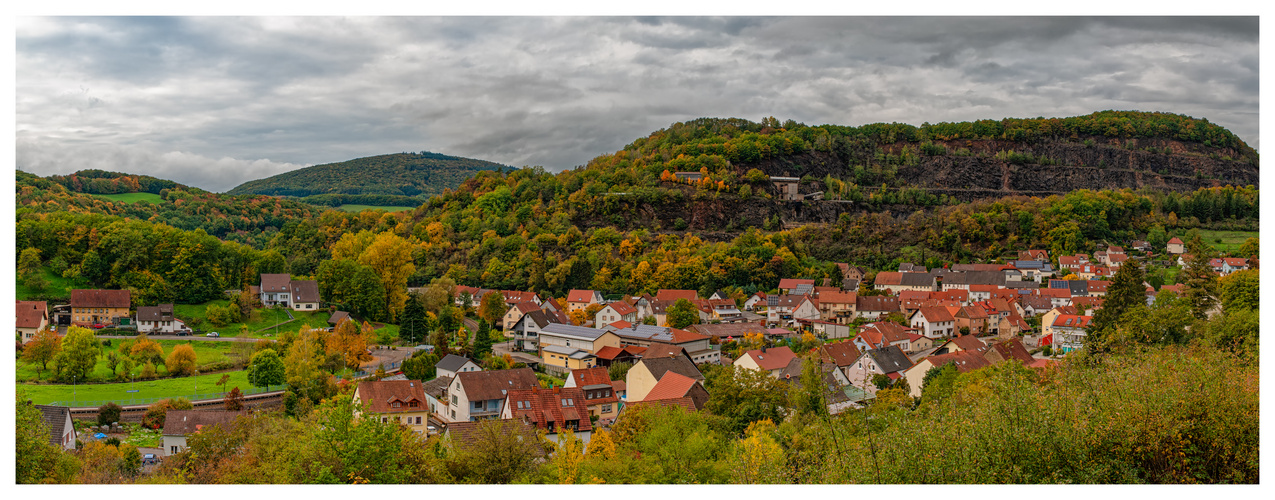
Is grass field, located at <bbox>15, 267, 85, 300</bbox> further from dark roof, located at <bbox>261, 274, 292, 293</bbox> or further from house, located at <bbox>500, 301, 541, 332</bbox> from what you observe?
house, located at <bbox>500, 301, 541, 332</bbox>

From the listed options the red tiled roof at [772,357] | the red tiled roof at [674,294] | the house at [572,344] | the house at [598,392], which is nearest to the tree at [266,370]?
the house at [598,392]

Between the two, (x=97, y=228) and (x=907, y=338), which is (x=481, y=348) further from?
(x=97, y=228)

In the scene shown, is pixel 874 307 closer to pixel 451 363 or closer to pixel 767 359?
pixel 767 359

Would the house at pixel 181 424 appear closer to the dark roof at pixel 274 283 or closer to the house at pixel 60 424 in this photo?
the house at pixel 60 424

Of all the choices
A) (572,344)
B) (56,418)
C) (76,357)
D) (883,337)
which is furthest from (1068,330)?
(76,357)

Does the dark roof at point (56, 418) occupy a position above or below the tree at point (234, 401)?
above

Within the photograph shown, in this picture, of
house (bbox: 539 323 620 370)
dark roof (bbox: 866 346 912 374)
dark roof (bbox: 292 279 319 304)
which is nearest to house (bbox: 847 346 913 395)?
dark roof (bbox: 866 346 912 374)
